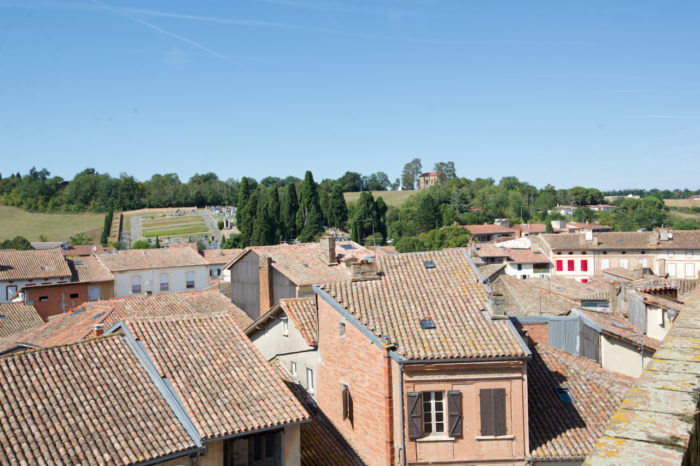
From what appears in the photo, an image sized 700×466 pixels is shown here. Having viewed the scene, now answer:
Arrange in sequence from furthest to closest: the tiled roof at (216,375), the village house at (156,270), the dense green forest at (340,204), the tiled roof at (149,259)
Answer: the dense green forest at (340,204), the tiled roof at (149,259), the village house at (156,270), the tiled roof at (216,375)

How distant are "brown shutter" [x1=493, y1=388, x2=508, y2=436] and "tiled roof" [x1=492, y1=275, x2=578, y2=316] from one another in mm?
10212

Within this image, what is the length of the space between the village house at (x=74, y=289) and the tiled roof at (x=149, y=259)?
1.23m

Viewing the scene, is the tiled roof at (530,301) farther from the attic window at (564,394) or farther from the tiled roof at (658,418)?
the tiled roof at (658,418)

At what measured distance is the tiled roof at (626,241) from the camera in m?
65.2

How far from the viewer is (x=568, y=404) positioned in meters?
16.3

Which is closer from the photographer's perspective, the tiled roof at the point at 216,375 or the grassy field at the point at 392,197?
the tiled roof at the point at 216,375

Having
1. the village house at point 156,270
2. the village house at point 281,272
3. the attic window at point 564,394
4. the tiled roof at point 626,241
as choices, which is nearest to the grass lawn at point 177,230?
the village house at point 156,270

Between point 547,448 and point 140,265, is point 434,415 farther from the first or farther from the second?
point 140,265

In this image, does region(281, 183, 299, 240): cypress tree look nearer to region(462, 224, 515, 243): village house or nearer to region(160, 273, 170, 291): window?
region(462, 224, 515, 243): village house

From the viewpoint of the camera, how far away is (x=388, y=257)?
64.2 feet

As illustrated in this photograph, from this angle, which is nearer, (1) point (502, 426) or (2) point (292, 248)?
(1) point (502, 426)

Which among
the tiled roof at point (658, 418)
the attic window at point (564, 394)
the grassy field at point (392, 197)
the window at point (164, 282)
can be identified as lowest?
the window at point (164, 282)

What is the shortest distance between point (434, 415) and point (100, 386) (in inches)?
332

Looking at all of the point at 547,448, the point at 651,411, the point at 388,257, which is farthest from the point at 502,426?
the point at 651,411
